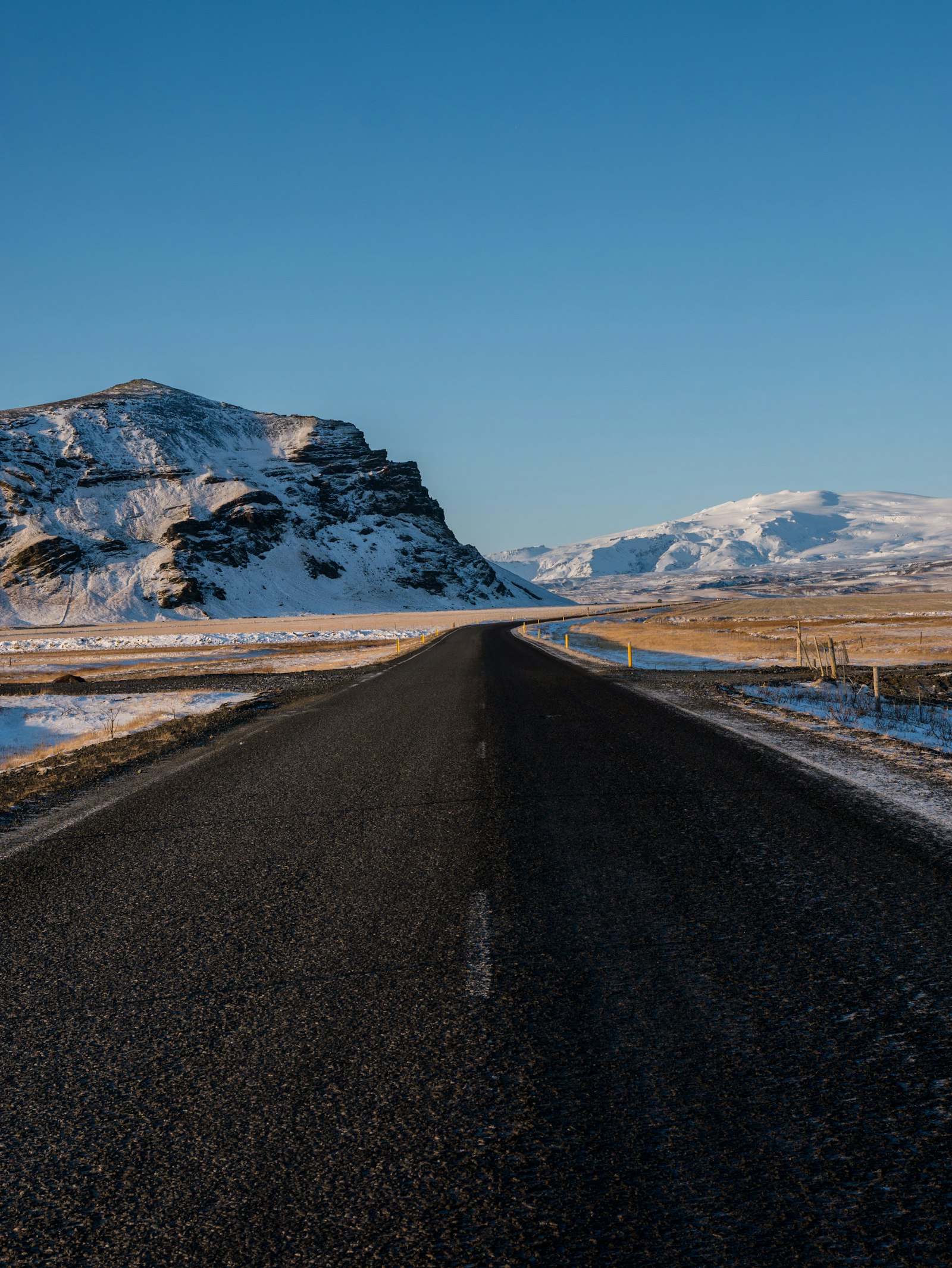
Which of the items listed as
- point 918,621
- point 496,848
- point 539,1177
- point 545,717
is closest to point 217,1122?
point 539,1177

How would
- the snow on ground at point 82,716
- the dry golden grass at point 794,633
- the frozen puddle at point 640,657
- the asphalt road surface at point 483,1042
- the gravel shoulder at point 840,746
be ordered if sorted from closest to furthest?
the asphalt road surface at point 483,1042 < the gravel shoulder at point 840,746 < the snow on ground at point 82,716 < the frozen puddle at point 640,657 < the dry golden grass at point 794,633

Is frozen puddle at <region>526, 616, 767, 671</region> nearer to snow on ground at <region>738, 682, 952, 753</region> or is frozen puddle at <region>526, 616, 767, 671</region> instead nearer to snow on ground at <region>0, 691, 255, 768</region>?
snow on ground at <region>738, 682, 952, 753</region>

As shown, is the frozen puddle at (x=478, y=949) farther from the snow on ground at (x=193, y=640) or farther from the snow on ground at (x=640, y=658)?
the snow on ground at (x=193, y=640)

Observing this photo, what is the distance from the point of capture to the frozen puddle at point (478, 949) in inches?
180

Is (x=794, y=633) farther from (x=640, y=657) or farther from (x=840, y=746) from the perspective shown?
(x=840, y=746)

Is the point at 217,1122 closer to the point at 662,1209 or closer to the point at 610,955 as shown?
the point at 662,1209

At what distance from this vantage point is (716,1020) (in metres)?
4.08

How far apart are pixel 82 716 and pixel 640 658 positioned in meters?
22.1

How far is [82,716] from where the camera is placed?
76.6 feet

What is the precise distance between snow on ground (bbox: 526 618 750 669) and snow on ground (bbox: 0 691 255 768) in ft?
49.1

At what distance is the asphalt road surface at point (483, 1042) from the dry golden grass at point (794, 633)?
18.7 m

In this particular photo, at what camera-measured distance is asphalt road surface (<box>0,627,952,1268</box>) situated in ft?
9.21

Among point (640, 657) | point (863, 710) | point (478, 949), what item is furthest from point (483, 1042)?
point (640, 657)

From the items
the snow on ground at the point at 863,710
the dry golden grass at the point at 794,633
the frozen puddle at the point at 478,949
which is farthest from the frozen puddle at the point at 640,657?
the frozen puddle at the point at 478,949
